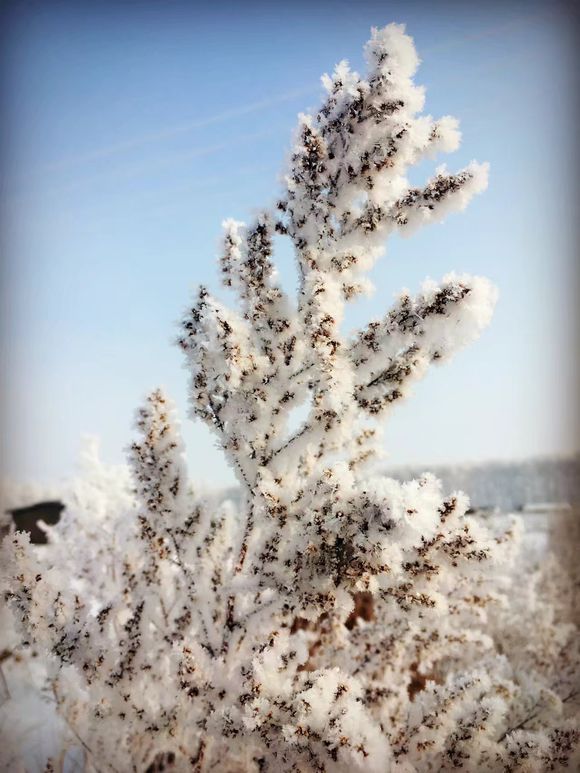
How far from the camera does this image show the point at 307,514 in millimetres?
2602

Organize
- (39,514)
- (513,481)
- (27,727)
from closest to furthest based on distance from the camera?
(27,727) → (39,514) → (513,481)

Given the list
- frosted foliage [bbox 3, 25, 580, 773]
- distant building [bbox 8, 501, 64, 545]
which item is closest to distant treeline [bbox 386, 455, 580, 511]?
distant building [bbox 8, 501, 64, 545]

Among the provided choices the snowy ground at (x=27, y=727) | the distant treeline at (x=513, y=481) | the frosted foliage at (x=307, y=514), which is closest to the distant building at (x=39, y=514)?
the snowy ground at (x=27, y=727)

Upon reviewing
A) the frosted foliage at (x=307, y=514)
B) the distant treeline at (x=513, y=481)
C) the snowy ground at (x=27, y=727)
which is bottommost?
the snowy ground at (x=27, y=727)

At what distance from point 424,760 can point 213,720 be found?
142 centimetres

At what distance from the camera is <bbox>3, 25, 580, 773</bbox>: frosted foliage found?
8.09ft

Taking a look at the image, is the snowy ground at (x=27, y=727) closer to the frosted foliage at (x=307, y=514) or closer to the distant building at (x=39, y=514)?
the frosted foliage at (x=307, y=514)

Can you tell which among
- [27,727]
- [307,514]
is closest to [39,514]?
[27,727]

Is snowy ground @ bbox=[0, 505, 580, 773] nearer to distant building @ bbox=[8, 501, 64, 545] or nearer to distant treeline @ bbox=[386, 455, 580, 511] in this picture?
distant building @ bbox=[8, 501, 64, 545]

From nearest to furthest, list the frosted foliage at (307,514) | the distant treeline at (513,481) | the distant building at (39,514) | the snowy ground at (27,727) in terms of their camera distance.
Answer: the frosted foliage at (307,514), the snowy ground at (27,727), the distant building at (39,514), the distant treeline at (513,481)

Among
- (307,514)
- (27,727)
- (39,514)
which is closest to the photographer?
(307,514)

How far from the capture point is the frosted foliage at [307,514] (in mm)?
2467

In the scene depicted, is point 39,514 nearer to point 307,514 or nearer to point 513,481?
point 307,514

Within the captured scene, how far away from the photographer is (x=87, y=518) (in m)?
6.98
